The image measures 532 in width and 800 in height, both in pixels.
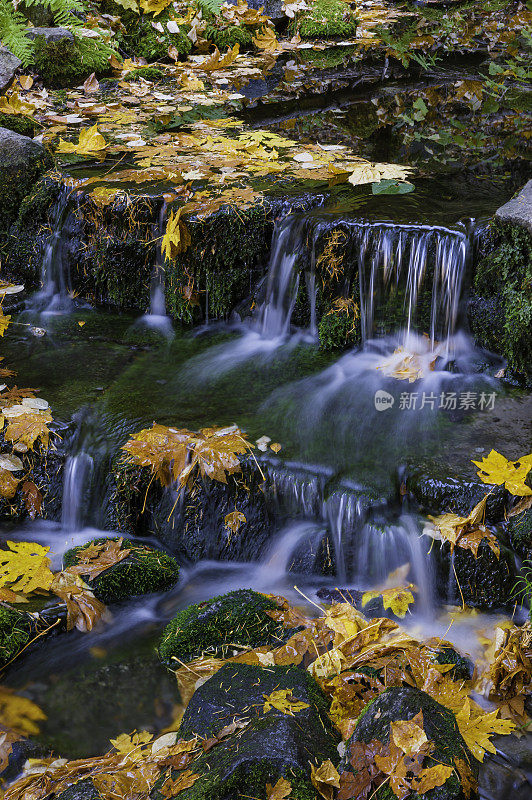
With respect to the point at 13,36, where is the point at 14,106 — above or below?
below

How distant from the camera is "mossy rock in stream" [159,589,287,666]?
3098 mm

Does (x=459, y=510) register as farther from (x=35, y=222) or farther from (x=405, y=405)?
(x=35, y=222)

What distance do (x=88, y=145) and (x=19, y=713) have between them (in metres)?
5.06

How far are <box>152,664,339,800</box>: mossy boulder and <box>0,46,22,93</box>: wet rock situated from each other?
20.2ft

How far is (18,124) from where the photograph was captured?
21.5ft

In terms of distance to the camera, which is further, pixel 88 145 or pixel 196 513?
pixel 88 145

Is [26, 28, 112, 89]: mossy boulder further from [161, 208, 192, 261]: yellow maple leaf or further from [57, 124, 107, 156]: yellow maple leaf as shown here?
[161, 208, 192, 261]: yellow maple leaf

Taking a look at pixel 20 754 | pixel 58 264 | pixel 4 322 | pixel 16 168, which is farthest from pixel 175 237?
pixel 20 754

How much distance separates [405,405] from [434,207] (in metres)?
1.69

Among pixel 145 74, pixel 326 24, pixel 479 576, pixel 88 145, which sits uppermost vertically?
pixel 326 24

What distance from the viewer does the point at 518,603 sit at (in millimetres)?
3299

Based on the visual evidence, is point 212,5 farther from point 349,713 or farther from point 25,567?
point 349,713

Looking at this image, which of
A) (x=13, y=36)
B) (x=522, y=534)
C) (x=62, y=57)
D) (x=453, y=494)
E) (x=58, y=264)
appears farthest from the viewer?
(x=62, y=57)

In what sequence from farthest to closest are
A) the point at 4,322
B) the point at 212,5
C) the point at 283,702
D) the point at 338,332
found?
the point at 212,5 < the point at 4,322 < the point at 338,332 < the point at 283,702
